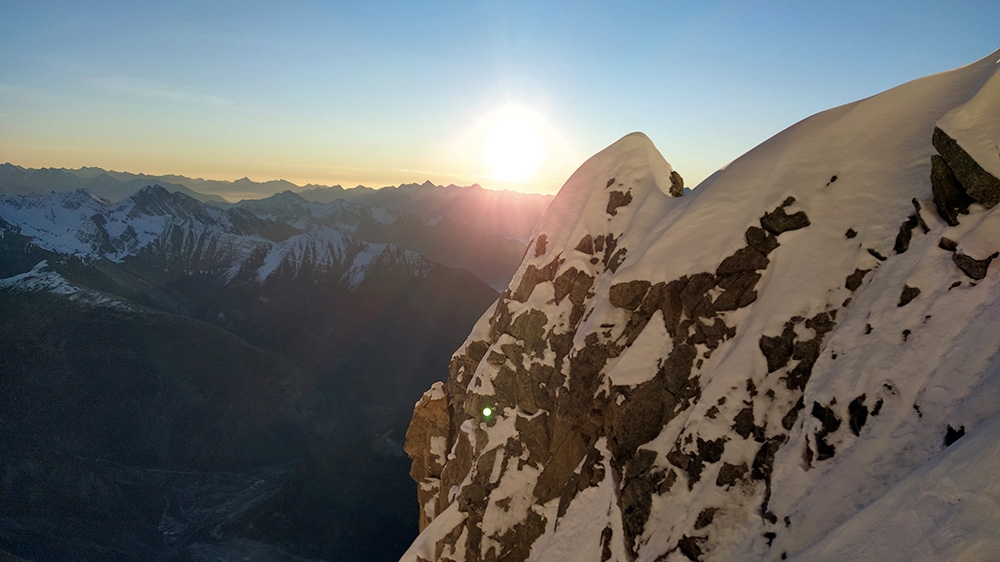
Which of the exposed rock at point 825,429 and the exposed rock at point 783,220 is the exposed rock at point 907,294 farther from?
the exposed rock at point 783,220

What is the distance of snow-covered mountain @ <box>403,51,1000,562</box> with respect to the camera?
1423cm

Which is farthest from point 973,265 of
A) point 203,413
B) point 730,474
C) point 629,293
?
point 203,413

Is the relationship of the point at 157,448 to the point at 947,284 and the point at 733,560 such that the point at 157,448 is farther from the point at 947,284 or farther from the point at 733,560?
the point at 947,284

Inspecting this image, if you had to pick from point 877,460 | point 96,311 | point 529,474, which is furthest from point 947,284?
point 96,311

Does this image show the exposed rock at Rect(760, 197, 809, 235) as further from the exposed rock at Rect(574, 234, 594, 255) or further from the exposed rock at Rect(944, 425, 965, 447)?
the exposed rock at Rect(944, 425, 965, 447)

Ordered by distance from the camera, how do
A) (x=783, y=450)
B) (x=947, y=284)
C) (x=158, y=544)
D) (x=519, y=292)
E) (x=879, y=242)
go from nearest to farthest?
1. (x=947, y=284)
2. (x=783, y=450)
3. (x=879, y=242)
4. (x=519, y=292)
5. (x=158, y=544)

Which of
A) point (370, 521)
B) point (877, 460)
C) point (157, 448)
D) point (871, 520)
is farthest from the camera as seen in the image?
point (157, 448)

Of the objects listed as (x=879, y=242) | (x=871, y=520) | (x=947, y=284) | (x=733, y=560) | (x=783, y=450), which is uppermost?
(x=879, y=242)

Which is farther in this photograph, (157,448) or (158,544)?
(157,448)

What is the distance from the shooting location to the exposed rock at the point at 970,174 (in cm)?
1780

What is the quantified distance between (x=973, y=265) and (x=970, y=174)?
4.58 m

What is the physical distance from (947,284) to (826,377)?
521 centimetres

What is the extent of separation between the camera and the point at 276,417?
132m

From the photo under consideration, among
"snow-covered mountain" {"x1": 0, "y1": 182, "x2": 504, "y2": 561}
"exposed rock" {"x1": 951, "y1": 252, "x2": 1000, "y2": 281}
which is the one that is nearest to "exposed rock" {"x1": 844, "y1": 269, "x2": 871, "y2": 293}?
"exposed rock" {"x1": 951, "y1": 252, "x2": 1000, "y2": 281}
